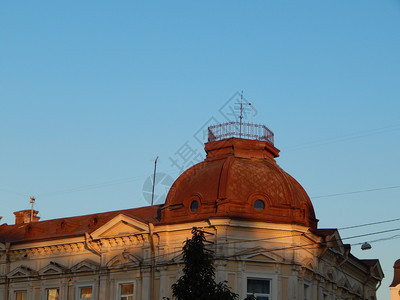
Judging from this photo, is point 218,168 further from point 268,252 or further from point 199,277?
point 199,277

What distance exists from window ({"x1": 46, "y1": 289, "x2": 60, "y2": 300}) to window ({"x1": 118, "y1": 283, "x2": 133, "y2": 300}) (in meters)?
4.45

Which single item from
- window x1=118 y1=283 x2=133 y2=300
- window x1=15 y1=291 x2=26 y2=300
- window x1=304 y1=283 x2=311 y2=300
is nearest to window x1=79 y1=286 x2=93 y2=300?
window x1=118 y1=283 x2=133 y2=300

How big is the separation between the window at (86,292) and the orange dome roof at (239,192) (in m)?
6.17

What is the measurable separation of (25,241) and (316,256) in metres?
16.3

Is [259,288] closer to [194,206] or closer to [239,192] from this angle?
[239,192]

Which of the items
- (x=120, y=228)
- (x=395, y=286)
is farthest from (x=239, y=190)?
(x=395, y=286)

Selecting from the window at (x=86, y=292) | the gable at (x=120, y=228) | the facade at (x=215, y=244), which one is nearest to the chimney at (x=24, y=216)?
the facade at (x=215, y=244)

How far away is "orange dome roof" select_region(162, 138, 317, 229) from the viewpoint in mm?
39375

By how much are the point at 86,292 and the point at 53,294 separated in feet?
7.73

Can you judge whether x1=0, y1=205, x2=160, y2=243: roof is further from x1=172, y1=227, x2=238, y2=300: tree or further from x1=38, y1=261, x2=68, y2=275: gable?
x1=172, y1=227, x2=238, y2=300: tree

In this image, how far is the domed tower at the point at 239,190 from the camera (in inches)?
1550

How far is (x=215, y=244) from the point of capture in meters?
38.7

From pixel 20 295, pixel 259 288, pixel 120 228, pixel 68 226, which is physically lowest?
pixel 259 288

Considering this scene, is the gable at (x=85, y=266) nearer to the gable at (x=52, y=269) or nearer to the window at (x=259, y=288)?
the gable at (x=52, y=269)
